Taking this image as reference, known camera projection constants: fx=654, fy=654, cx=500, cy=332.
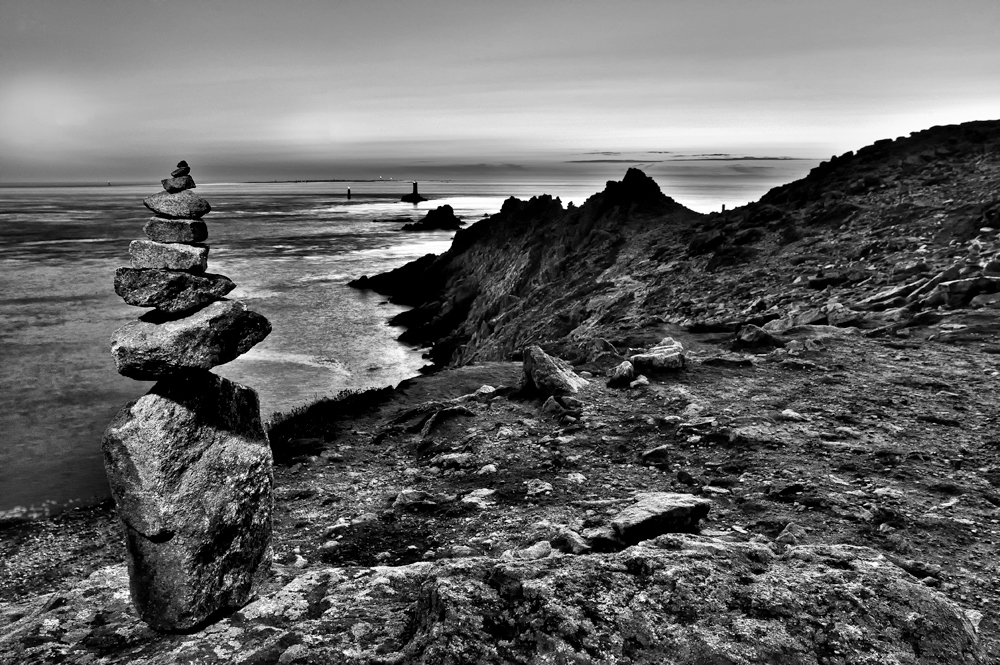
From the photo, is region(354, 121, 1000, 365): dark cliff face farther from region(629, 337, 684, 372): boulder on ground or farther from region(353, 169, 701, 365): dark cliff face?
region(629, 337, 684, 372): boulder on ground

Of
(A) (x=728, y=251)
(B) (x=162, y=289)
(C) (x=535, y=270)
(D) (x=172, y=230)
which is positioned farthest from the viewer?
(C) (x=535, y=270)

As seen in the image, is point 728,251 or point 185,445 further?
point 728,251

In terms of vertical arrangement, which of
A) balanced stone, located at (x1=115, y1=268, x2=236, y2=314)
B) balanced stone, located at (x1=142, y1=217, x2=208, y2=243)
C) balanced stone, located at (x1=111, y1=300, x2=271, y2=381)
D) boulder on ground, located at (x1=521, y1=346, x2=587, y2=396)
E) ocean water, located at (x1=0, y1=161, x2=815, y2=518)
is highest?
balanced stone, located at (x1=142, y1=217, x2=208, y2=243)

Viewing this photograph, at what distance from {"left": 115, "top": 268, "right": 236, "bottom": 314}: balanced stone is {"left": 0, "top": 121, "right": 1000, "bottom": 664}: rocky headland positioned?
2.95 meters

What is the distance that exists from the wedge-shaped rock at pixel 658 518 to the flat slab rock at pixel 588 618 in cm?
41

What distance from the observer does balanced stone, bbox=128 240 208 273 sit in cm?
651

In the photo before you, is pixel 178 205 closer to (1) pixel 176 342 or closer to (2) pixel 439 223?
(1) pixel 176 342

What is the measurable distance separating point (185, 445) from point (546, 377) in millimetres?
7503

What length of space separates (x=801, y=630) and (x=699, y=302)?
16052 mm

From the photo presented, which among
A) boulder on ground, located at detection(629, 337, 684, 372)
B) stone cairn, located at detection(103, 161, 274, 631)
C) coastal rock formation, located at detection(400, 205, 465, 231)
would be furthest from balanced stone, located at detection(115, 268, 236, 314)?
coastal rock formation, located at detection(400, 205, 465, 231)

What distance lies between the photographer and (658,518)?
6.40 m

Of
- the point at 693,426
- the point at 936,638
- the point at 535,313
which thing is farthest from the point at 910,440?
the point at 535,313

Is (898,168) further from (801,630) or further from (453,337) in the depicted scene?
(801,630)

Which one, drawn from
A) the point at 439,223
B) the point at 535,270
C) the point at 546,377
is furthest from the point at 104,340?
the point at 439,223
